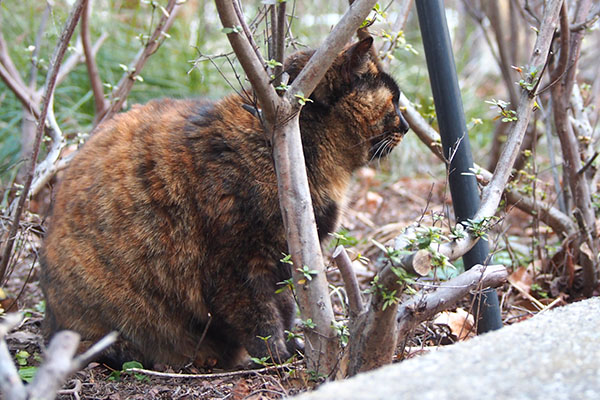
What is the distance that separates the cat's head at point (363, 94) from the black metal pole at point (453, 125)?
0.31m

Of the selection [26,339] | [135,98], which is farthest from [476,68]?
[26,339]

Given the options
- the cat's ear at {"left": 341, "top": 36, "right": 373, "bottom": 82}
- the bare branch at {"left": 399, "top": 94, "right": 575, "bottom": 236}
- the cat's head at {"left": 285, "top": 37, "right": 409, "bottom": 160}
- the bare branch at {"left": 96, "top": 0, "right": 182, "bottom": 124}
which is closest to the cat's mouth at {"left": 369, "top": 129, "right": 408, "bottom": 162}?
the cat's head at {"left": 285, "top": 37, "right": 409, "bottom": 160}

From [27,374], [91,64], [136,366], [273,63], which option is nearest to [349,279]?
[273,63]

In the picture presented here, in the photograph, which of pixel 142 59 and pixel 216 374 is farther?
pixel 142 59

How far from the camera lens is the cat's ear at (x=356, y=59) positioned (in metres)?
2.78

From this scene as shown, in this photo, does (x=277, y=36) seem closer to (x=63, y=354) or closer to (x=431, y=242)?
(x=431, y=242)

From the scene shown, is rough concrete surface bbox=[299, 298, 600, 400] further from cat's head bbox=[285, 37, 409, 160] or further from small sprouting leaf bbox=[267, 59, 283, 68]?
cat's head bbox=[285, 37, 409, 160]

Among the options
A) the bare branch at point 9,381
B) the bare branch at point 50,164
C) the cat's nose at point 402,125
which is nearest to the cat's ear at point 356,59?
the cat's nose at point 402,125

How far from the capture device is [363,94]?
293 cm

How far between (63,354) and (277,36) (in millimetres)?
1321

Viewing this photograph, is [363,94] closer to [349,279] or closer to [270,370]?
[349,279]

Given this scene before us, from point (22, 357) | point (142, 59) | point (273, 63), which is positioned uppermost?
point (142, 59)

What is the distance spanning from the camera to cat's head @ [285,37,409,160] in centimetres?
283

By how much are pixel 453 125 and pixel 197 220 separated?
115cm
